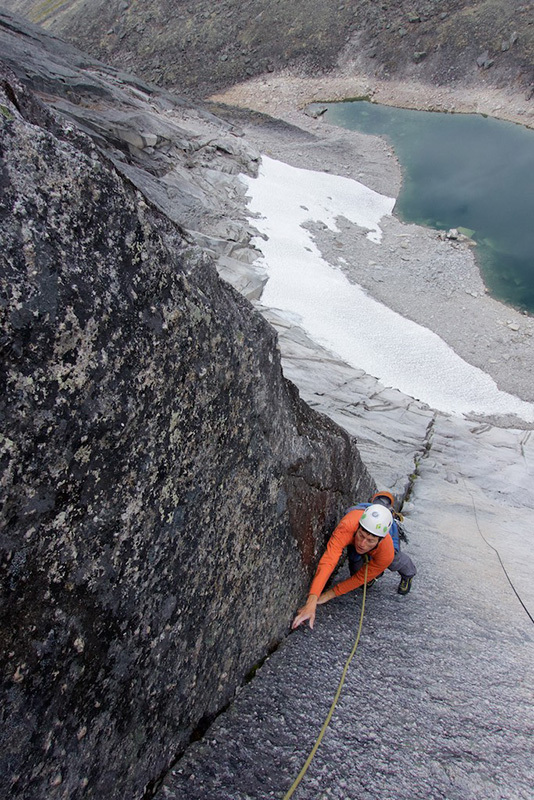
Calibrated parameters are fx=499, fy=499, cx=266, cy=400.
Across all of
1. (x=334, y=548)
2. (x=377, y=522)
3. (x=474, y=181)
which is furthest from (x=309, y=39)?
(x=334, y=548)

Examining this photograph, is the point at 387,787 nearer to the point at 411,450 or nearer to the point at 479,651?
the point at 479,651

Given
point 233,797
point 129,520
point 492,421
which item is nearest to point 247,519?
point 129,520

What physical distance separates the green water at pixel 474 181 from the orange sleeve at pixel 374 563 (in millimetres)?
26789

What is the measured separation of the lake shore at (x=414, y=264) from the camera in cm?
2383

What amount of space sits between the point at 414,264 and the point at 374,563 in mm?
27041

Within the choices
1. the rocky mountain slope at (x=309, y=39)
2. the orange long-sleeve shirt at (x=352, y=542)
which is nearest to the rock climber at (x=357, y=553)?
the orange long-sleeve shirt at (x=352, y=542)

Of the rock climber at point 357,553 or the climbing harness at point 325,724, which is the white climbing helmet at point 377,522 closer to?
the rock climber at point 357,553

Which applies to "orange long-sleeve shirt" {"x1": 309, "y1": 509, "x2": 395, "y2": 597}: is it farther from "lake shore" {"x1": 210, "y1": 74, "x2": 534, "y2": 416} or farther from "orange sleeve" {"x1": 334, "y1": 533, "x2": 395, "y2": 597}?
"lake shore" {"x1": 210, "y1": 74, "x2": 534, "y2": 416}

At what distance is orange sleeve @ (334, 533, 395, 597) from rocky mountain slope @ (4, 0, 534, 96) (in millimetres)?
58272

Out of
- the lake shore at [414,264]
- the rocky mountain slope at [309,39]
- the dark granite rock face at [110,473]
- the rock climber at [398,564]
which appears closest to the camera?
the dark granite rock face at [110,473]

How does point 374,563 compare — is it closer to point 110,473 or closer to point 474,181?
point 110,473

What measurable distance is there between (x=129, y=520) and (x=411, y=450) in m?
11.1

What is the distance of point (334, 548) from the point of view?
543 centimetres

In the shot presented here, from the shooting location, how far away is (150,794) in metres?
3.45
